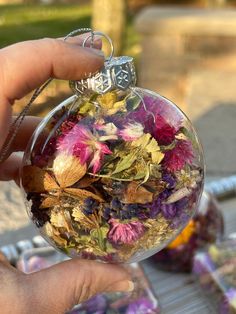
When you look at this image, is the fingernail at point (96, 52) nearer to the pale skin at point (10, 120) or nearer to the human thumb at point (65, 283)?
the pale skin at point (10, 120)

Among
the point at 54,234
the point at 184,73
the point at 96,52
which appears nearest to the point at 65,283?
the point at 54,234

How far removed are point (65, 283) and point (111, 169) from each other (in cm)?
16

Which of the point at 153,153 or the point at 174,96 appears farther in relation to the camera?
the point at 174,96

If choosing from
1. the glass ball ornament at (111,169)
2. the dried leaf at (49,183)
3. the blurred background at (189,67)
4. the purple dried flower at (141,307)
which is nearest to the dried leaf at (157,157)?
the glass ball ornament at (111,169)

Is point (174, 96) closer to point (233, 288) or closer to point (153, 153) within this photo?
point (233, 288)

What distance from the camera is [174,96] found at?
3.14 metres

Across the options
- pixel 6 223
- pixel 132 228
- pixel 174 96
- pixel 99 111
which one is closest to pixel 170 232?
pixel 132 228

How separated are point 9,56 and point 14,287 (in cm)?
26

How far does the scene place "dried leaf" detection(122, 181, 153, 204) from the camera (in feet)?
2.15

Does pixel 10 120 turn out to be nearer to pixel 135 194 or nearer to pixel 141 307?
pixel 135 194

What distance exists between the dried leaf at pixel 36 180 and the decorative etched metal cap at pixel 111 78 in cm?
10

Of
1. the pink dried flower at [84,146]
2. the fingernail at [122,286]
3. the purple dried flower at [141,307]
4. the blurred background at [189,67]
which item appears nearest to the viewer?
the pink dried flower at [84,146]

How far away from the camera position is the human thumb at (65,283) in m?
0.70

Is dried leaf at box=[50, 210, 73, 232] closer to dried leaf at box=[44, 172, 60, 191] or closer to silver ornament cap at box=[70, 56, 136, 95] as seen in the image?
dried leaf at box=[44, 172, 60, 191]
